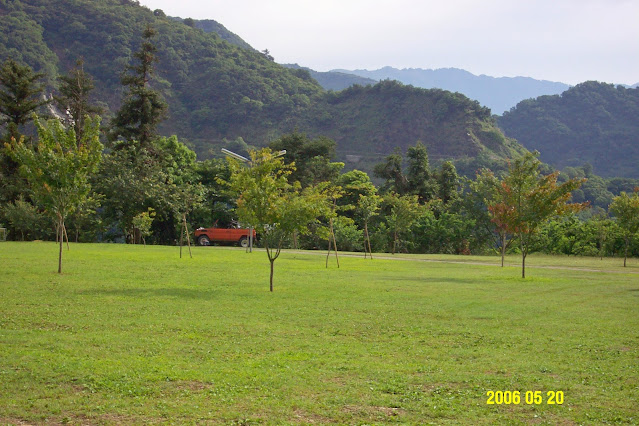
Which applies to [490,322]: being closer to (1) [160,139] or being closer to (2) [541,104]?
(1) [160,139]

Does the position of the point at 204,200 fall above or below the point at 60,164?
above

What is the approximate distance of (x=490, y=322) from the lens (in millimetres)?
14070

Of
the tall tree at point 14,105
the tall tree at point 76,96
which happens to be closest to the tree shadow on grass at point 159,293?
the tall tree at point 14,105

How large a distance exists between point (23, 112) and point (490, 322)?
53.5 m

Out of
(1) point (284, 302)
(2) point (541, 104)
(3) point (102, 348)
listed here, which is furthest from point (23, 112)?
(2) point (541, 104)

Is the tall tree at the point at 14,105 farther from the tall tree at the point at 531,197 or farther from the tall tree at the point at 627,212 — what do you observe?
the tall tree at the point at 627,212

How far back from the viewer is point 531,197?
994 inches

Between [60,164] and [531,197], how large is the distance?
60.9 ft

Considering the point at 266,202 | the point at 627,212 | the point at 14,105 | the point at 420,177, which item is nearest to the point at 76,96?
the point at 14,105

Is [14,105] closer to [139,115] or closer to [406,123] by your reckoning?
[139,115]

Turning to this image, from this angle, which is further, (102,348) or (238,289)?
(238,289)

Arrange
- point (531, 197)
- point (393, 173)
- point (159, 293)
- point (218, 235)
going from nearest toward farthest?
point (159, 293) → point (531, 197) → point (218, 235) → point (393, 173)

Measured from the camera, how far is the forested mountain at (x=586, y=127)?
136 meters

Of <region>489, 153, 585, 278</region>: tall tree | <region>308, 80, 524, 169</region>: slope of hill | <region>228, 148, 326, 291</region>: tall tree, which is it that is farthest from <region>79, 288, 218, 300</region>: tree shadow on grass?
<region>308, 80, 524, 169</region>: slope of hill
